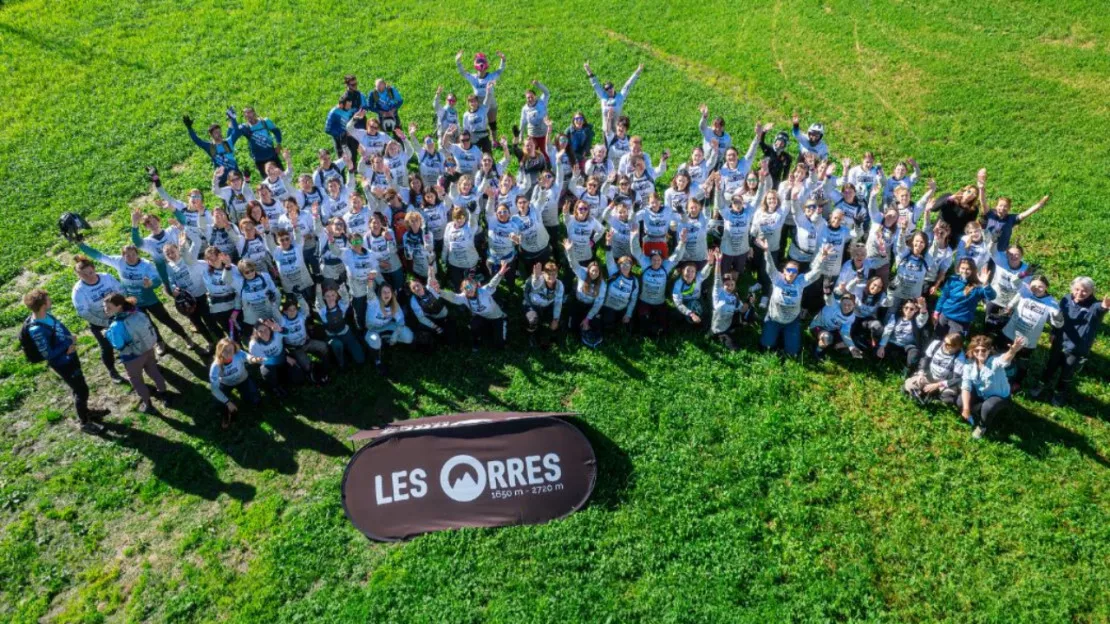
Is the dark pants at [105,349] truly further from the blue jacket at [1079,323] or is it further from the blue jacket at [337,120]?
the blue jacket at [1079,323]

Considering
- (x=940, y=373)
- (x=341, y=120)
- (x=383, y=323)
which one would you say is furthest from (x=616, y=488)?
(x=341, y=120)

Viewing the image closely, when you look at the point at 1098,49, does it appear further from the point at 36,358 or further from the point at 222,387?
the point at 36,358

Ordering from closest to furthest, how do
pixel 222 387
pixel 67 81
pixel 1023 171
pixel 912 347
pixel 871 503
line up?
pixel 871 503 < pixel 222 387 < pixel 912 347 < pixel 1023 171 < pixel 67 81

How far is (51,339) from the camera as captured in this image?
397 inches

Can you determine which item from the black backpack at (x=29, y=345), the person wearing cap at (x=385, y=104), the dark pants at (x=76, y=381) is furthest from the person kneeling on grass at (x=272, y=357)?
the person wearing cap at (x=385, y=104)

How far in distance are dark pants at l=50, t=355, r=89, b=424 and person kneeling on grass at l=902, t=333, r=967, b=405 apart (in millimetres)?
12550

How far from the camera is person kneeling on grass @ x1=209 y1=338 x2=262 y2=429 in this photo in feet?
33.7

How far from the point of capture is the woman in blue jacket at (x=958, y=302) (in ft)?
36.5

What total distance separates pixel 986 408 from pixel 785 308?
10.3 feet

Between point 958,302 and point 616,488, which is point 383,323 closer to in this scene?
point 616,488

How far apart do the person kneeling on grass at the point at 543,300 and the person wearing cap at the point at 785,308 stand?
11.5ft

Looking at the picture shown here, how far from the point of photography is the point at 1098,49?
2159 centimetres

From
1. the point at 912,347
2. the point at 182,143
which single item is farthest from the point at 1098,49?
the point at 182,143

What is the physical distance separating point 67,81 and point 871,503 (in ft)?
76.3
